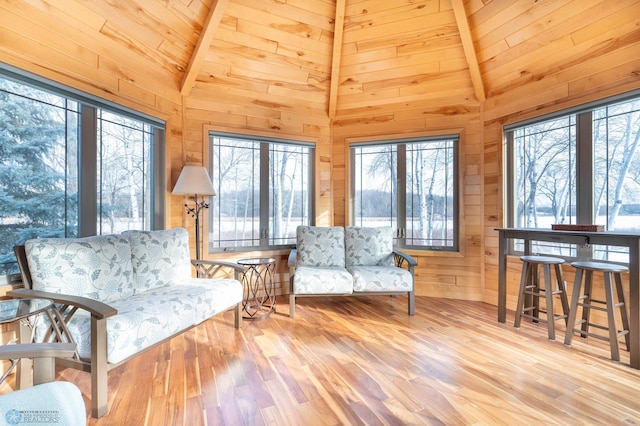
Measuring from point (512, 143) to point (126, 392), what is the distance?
4.17 meters

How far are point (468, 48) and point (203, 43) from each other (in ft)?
9.20

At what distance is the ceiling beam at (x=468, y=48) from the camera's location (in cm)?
317

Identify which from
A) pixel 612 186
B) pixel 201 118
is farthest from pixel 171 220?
pixel 612 186

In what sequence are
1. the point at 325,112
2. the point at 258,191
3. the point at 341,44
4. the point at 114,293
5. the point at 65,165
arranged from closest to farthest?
1. the point at 114,293
2. the point at 65,165
3. the point at 341,44
4. the point at 258,191
5. the point at 325,112

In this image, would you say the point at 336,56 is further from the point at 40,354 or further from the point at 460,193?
the point at 40,354

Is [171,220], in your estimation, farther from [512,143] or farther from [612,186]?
[612,186]

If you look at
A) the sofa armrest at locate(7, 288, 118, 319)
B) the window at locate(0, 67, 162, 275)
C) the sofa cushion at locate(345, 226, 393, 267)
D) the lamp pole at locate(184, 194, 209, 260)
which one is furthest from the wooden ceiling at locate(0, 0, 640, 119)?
the sofa armrest at locate(7, 288, 118, 319)

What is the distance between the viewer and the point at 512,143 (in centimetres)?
360

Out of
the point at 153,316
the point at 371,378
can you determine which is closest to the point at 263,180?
the point at 153,316

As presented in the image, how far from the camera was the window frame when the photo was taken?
147 inches

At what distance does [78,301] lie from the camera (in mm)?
1667

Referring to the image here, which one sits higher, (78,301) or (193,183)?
(193,183)

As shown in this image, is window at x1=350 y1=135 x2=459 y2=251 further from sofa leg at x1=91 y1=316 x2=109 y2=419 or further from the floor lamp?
sofa leg at x1=91 y1=316 x2=109 y2=419

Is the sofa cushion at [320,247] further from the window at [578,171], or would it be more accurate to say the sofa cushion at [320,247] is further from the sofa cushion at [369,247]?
the window at [578,171]
